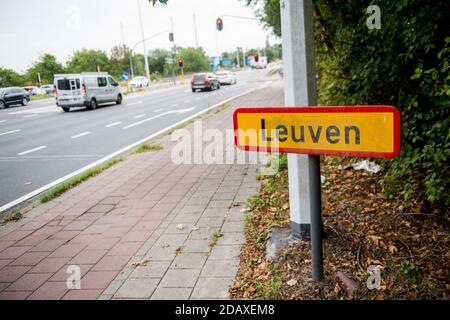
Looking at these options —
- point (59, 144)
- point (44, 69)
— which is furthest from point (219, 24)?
point (44, 69)

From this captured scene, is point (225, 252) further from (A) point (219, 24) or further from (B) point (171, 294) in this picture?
(A) point (219, 24)

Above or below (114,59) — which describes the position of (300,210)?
below

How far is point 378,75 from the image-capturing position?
14.1ft

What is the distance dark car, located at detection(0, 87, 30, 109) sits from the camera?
27.1m

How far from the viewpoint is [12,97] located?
91.4 feet

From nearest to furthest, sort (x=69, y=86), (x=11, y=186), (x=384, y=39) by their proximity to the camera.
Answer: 1. (x=384, y=39)
2. (x=11, y=186)
3. (x=69, y=86)

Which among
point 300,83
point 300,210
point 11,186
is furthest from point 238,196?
point 11,186

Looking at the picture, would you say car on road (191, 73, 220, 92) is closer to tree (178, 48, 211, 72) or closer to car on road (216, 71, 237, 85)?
car on road (216, 71, 237, 85)

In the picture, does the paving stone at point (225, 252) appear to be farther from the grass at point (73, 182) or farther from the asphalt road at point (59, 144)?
the asphalt road at point (59, 144)

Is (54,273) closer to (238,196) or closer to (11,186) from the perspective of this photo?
(238,196)

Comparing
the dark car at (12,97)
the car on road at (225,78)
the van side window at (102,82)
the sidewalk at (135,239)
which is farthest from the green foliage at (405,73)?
the car on road at (225,78)

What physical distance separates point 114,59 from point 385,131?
7038 centimetres

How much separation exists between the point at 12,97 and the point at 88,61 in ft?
147

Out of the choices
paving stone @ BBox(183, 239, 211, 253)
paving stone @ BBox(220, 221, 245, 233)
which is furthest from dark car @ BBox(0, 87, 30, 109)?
paving stone @ BBox(183, 239, 211, 253)
